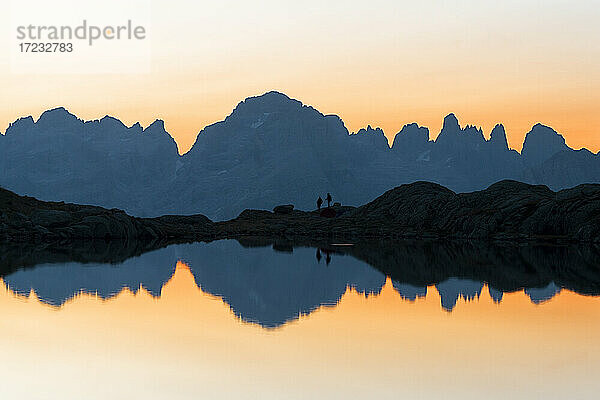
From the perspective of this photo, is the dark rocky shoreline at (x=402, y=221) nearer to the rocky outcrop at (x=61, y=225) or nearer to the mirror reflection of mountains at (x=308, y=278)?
the rocky outcrop at (x=61, y=225)

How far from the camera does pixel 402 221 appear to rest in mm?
120750

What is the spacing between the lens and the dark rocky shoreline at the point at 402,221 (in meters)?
89.7

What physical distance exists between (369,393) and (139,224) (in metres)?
89.4

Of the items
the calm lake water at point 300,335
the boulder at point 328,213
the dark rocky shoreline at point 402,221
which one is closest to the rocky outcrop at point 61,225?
the dark rocky shoreline at point 402,221

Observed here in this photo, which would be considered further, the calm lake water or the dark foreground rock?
the dark foreground rock

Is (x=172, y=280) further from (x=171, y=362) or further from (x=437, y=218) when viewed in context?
(x=437, y=218)

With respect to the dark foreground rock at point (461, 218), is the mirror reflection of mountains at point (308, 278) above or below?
below

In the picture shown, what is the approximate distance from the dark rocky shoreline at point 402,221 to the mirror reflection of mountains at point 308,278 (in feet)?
107

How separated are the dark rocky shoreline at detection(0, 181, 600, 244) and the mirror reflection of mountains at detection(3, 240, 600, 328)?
107ft

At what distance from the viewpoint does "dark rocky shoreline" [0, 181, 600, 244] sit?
89688 mm

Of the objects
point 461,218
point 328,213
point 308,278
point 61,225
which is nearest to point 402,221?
point 461,218

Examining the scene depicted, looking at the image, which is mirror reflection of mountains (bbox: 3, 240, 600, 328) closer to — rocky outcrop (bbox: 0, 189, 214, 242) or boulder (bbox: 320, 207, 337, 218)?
rocky outcrop (bbox: 0, 189, 214, 242)

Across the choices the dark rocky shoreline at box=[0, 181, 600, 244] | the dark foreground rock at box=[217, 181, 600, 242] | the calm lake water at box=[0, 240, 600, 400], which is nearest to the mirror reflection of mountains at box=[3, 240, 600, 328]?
the calm lake water at box=[0, 240, 600, 400]

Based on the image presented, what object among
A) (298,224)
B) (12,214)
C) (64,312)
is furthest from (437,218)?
(64,312)
